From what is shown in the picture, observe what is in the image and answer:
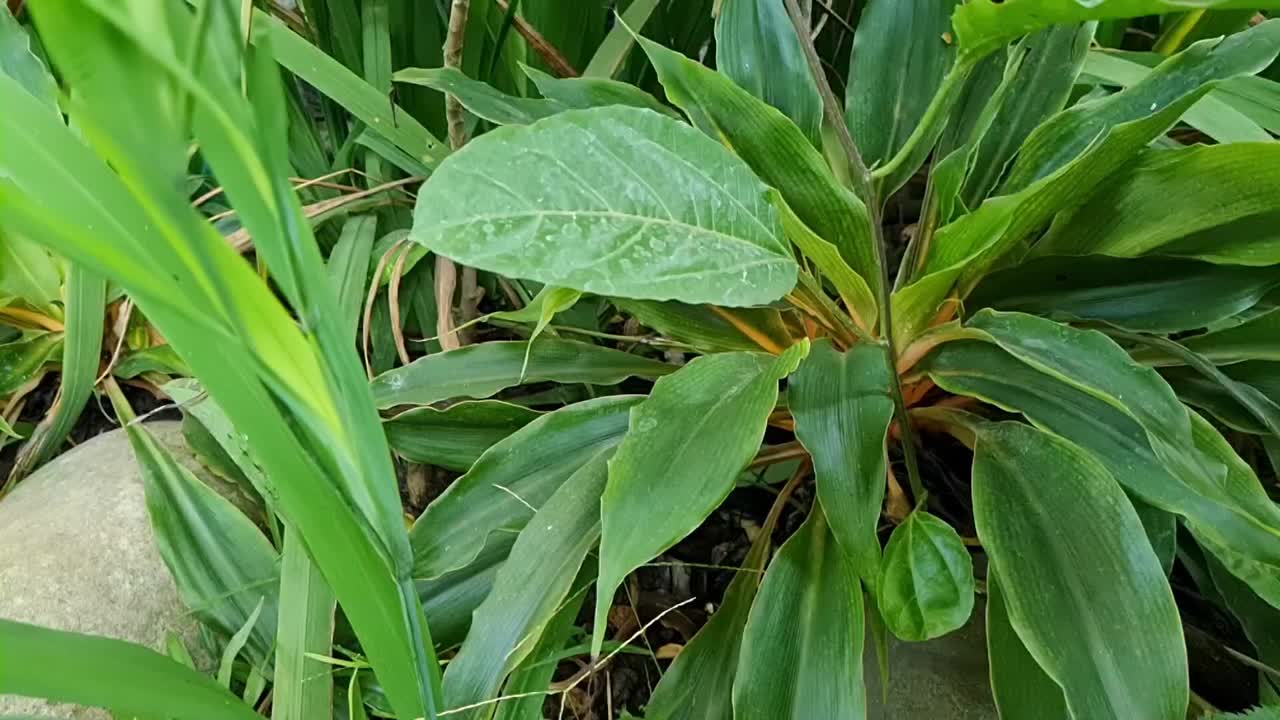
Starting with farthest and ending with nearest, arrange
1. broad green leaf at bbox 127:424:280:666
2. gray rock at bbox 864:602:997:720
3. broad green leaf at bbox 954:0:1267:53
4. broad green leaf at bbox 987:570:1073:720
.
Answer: broad green leaf at bbox 127:424:280:666 → gray rock at bbox 864:602:997:720 → broad green leaf at bbox 987:570:1073:720 → broad green leaf at bbox 954:0:1267:53

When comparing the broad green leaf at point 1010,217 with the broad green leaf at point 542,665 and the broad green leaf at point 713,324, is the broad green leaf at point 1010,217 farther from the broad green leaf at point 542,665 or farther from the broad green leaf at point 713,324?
the broad green leaf at point 542,665

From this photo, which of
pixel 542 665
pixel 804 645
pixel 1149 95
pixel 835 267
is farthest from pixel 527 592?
pixel 1149 95

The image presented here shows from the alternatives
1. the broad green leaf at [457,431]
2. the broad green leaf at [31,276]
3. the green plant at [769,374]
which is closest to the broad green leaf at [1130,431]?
the green plant at [769,374]

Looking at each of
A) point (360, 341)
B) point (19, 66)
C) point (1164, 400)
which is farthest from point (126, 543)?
point (1164, 400)

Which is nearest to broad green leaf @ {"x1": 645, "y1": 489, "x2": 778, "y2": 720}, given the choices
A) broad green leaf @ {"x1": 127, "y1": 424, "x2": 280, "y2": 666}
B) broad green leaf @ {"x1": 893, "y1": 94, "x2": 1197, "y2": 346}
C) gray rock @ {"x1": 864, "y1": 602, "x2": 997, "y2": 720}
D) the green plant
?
the green plant

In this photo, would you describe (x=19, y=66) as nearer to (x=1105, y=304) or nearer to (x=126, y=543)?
(x=126, y=543)

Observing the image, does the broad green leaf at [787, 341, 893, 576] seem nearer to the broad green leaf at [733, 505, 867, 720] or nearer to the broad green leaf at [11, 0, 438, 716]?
the broad green leaf at [733, 505, 867, 720]

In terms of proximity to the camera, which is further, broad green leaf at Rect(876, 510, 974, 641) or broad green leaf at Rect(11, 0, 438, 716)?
broad green leaf at Rect(876, 510, 974, 641)
